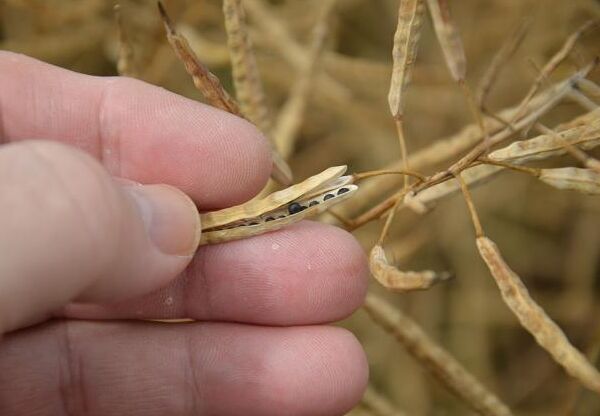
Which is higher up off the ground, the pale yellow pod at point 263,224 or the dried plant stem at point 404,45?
the dried plant stem at point 404,45

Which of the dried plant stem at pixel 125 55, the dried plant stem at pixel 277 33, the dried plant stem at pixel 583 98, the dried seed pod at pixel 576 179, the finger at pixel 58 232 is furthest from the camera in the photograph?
the dried plant stem at pixel 277 33

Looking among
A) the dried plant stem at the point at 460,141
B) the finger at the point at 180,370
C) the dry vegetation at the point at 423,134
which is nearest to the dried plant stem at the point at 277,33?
the dry vegetation at the point at 423,134

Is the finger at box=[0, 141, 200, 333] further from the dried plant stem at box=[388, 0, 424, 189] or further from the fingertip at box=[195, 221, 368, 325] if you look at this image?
the dried plant stem at box=[388, 0, 424, 189]

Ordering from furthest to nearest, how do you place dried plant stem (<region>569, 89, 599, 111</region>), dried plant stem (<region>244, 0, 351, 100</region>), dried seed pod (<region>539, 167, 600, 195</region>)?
dried plant stem (<region>244, 0, 351, 100</region>)
dried plant stem (<region>569, 89, 599, 111</region>)
dried seed pod (<region>539, 167, 600, 195</region>)

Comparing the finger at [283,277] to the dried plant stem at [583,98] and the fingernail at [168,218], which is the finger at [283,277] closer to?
the fingernail at [168,218]

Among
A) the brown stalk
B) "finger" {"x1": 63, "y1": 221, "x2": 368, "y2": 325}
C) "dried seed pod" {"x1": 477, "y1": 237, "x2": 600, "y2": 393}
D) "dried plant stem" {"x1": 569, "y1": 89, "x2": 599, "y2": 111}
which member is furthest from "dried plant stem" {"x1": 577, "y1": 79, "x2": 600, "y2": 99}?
"finger" {"x1": 63, "y1": 221, "x2": 368, "y2": 325}

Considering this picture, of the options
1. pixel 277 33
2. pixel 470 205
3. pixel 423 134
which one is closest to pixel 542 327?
pixel 470 205
